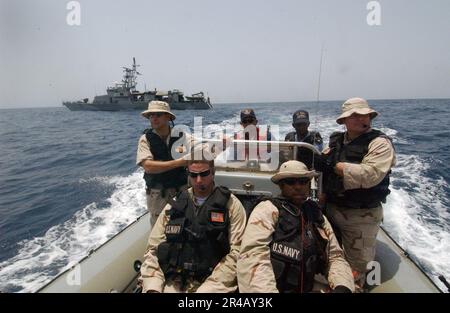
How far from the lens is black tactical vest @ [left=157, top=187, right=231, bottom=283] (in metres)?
2.11

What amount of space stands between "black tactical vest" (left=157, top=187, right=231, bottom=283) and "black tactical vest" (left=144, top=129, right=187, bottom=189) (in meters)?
0.87

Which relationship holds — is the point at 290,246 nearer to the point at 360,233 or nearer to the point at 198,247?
the point at 198,247

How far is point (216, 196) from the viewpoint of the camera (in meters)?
2.21

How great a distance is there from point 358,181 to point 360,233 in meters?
0.63

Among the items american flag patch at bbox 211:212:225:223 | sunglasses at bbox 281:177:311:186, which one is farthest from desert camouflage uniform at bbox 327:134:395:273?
american flag patch at bbox 211:212:225:223

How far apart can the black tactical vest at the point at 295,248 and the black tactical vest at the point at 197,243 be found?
1.42ft

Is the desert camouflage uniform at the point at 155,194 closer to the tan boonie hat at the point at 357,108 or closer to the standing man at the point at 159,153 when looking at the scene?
the standing man at the point at 159,153

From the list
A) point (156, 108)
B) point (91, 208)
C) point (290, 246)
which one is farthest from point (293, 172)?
point (91, 208)

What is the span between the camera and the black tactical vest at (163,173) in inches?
116

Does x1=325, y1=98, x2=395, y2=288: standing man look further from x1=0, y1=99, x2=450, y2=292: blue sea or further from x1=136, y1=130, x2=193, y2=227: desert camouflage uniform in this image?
x1=0, y1=99, x2=450, y2=292: blue sea

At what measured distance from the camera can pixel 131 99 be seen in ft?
167

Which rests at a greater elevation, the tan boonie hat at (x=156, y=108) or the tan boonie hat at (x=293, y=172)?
the tan boonie hat at (x=156, y=108)

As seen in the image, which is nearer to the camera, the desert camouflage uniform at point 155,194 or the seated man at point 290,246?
the seated man at point 290,246

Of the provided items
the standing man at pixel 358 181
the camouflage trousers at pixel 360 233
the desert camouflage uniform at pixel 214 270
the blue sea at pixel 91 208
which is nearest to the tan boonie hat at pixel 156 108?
the desert camouflage uniform at pixel 214 270
